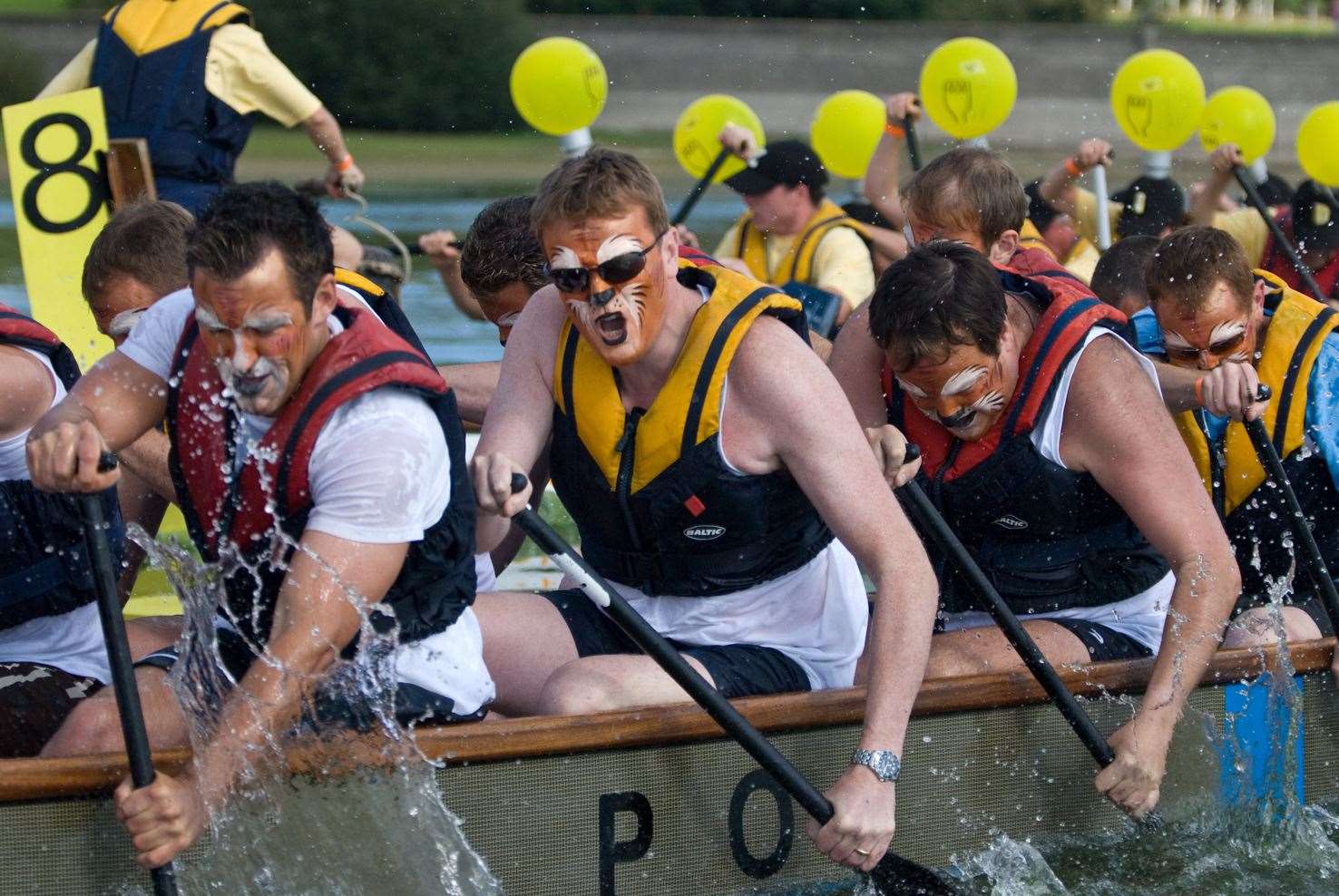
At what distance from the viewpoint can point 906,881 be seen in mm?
3197

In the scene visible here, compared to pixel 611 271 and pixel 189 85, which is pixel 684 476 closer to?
pixel 611 271

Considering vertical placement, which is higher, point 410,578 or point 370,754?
point 410,578

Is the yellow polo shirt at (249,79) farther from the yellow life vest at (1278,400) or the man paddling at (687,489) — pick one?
the yellow life vest at (1278,400)

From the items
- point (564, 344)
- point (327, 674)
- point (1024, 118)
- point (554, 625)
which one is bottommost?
point (1024, 118)

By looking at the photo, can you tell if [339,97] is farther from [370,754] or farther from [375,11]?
[370,754]

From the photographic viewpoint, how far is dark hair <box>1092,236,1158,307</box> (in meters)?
4.45

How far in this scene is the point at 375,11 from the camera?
19781 mm

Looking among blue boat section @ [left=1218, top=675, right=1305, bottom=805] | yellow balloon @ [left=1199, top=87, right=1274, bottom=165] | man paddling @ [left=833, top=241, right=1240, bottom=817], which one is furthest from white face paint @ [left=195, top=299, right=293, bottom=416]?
yellow balloon @ [left=1199, top=87, right=1274, bottom=165]

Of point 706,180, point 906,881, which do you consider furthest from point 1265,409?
point 706,180

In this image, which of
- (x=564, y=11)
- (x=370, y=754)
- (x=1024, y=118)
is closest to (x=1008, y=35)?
(x=1024, y=118)

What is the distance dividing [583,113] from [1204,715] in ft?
13.0

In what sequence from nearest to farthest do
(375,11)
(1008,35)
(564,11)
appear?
1. (375,11)
2. (1008,35)
3. (564,11)

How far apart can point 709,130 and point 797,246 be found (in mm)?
1326

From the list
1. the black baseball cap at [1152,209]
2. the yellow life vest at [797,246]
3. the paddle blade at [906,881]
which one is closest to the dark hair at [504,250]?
the paddle blade at [906,881]
